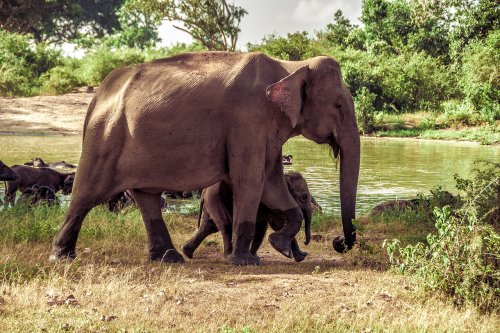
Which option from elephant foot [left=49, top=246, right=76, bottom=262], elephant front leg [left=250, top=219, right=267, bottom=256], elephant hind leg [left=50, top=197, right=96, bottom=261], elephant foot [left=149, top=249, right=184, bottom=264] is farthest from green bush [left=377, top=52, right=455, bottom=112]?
elephant foot [left=49, top=246, right=76, bottom=262]

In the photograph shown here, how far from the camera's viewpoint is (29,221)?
1090 centimetres

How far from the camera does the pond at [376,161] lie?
19.8 metres

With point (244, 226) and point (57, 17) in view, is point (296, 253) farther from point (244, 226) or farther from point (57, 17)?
point (57, 17)

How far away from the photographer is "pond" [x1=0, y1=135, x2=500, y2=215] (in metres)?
19.8

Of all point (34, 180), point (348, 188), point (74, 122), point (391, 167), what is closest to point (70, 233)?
point (348, 188)

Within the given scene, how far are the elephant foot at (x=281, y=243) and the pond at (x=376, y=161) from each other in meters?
6.57

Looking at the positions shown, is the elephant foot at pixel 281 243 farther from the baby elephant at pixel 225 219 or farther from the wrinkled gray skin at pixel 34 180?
the wrinkled gray skin at pixel 34 180

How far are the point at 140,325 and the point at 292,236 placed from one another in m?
3.42

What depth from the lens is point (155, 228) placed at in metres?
9.40

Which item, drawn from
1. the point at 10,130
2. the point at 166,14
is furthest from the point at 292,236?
the point at 166,14

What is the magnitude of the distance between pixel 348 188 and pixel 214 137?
1725 mm

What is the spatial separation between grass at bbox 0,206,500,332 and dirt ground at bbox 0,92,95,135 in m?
25.1

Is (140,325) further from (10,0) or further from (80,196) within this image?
(10,0)

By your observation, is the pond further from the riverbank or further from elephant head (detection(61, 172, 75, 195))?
elephant head (detection(61, 172, 75, 195))
